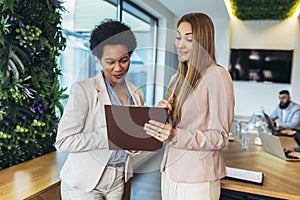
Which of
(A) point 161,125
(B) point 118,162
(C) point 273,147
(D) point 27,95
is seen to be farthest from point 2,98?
(C) point 273,147

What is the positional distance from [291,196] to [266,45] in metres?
5.52

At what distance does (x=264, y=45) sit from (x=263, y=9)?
3.52 ft

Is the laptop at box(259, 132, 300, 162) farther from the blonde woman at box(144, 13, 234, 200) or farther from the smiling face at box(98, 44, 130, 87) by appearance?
the smiling face at box(98, 44, 130, 87)

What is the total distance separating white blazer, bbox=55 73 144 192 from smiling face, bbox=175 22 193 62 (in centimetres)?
30

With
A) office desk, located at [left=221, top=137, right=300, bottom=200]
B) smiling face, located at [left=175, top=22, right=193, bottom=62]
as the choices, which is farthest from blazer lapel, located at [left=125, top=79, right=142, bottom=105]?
office desk, located at [left=221, top=137, right=300, bottom=200]

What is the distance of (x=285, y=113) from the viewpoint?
5094 mm

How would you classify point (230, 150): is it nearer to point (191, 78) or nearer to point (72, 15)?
point (191, 78)

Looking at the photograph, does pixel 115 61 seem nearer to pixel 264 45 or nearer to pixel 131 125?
pixel 131 125

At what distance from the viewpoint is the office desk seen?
1538mm

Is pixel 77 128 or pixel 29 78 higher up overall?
pixel 29 78

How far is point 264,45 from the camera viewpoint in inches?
253

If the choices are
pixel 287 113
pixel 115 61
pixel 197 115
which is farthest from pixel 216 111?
pixel 287 113

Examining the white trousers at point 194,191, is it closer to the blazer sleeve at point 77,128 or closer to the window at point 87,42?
the blazer sleeve at point 77,128

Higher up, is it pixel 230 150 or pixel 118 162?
pixel 118 162
